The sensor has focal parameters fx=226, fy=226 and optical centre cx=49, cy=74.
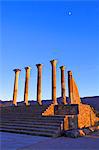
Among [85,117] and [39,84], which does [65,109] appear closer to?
[85,117]

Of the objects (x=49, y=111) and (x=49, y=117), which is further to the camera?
(x=49, y=111)

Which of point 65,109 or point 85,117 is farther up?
point 65,109

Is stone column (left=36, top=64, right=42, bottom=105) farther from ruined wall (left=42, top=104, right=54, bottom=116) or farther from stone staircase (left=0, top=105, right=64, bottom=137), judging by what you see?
stone staircase (left=0, top=105, right=64, bottom=137)

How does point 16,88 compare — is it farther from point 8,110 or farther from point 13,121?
point 13,121

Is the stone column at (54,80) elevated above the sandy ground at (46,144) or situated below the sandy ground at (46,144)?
above

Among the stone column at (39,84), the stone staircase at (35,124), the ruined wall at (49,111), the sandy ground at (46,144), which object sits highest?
the stone column at (39,84)

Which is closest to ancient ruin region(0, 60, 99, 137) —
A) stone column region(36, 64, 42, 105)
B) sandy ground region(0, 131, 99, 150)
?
stone column region(36, 64, 42, 105)

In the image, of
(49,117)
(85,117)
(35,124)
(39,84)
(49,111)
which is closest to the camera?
(35,124)

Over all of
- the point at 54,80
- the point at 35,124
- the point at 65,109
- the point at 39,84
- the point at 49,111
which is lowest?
the point at 35,124

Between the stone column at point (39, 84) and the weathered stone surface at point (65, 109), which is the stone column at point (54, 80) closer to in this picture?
the stone column at point (39, 84)

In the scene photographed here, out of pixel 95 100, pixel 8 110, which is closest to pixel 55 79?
pixel 8 110

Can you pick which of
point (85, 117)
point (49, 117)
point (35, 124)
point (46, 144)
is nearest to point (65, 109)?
point (85, 117)

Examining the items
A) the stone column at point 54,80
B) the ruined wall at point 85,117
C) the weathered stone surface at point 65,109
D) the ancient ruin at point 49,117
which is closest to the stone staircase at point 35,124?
the ancient ruin at point 49,117

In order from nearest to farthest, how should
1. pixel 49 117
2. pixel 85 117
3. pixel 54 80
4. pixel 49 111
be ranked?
pixel 49 117
pixel 49 111
pixel 85 117
pixel 54 80
